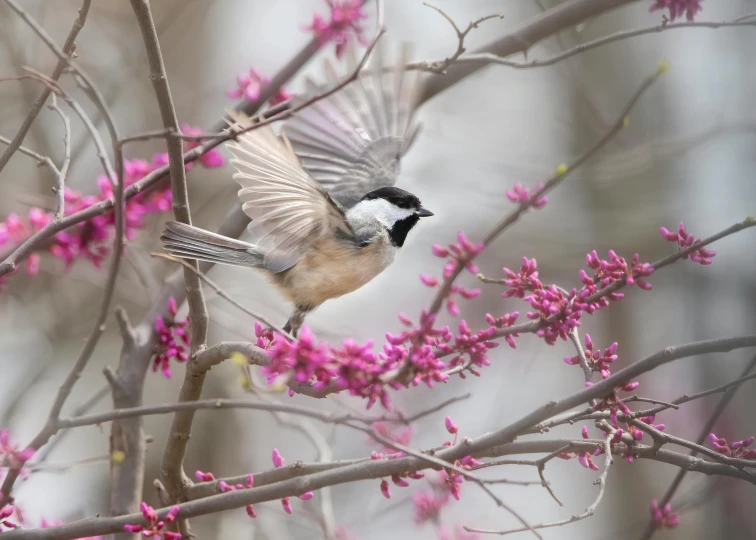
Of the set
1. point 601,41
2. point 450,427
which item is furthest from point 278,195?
point 601,41

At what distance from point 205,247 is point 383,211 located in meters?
0.82

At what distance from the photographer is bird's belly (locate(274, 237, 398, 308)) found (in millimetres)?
3180

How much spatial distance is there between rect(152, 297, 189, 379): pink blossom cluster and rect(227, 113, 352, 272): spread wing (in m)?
0.44

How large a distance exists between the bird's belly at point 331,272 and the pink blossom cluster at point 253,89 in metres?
0.77

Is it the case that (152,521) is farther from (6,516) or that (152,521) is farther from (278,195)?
(278,195)

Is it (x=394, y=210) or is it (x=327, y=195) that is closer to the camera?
(x=327, y=195)

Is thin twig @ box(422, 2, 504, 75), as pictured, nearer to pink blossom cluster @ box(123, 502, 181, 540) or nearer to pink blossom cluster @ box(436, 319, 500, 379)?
pink blossom cluster @ box(436, 319, 500, 379)

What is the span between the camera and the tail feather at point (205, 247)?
2742mm

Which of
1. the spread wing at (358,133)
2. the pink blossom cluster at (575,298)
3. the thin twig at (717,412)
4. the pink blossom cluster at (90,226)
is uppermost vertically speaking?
the spread wing at (358,133)

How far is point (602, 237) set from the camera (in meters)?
6.90

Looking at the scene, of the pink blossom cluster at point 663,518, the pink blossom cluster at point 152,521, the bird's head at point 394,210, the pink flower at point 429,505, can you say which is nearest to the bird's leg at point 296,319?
the bird's head at point 394,210

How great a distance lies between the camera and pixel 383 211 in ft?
11.1

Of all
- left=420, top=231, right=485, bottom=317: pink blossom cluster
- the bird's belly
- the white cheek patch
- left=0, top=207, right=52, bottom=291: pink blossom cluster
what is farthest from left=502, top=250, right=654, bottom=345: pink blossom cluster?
left=0, top=207, right=52, bottom=291: pink blossom cluster

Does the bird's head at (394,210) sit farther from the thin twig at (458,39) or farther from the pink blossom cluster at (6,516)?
the pink blossom cluster at (6,516)
